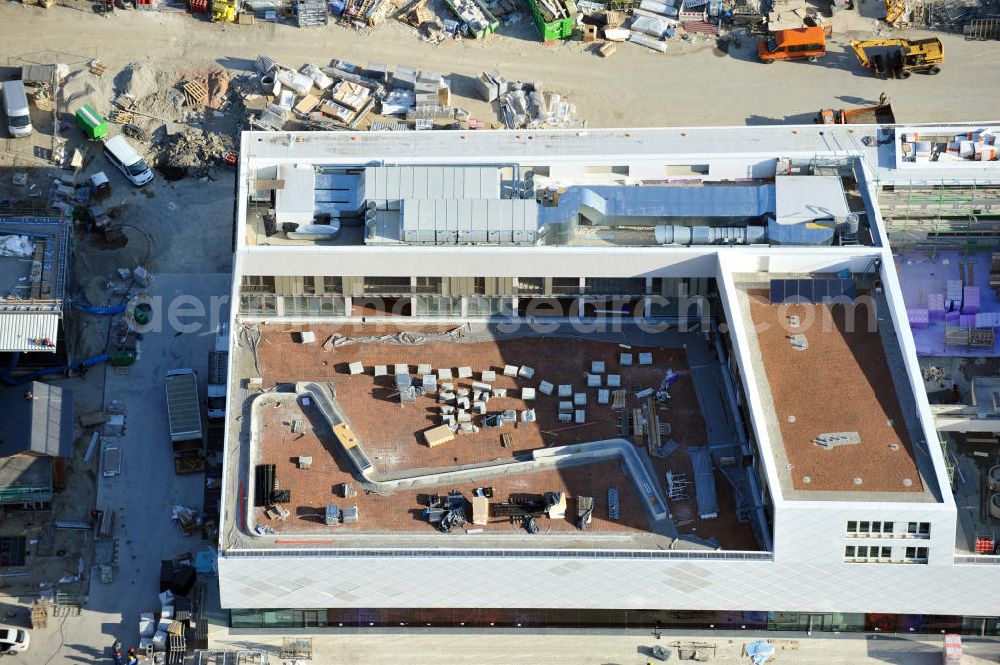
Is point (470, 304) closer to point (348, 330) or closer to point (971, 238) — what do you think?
point (348, 330)


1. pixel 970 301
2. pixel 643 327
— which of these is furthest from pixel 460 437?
pixel 970 301

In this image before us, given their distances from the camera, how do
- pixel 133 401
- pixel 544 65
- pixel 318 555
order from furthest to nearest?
pixel 544 65
pixel 133 401
pixel 318 555

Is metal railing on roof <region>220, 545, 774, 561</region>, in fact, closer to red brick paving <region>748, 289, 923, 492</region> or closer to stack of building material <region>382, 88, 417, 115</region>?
red brick paving <region>748, 289, 923, 492</region>

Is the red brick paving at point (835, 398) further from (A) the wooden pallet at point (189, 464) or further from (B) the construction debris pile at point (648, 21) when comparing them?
(A) the wooden pallet at point (189, 464)

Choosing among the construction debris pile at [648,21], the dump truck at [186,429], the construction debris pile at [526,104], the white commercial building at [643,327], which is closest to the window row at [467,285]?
the white commercial building at [643,327]

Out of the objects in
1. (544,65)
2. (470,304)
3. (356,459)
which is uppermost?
(544,65)

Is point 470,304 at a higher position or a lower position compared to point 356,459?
higher

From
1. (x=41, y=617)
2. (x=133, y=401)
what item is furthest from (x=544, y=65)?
(x=41, y=617)

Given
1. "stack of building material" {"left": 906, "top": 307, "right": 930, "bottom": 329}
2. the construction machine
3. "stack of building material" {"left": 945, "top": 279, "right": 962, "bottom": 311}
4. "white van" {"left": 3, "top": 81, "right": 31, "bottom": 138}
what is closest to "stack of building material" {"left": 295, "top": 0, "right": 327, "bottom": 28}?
the construction machine
